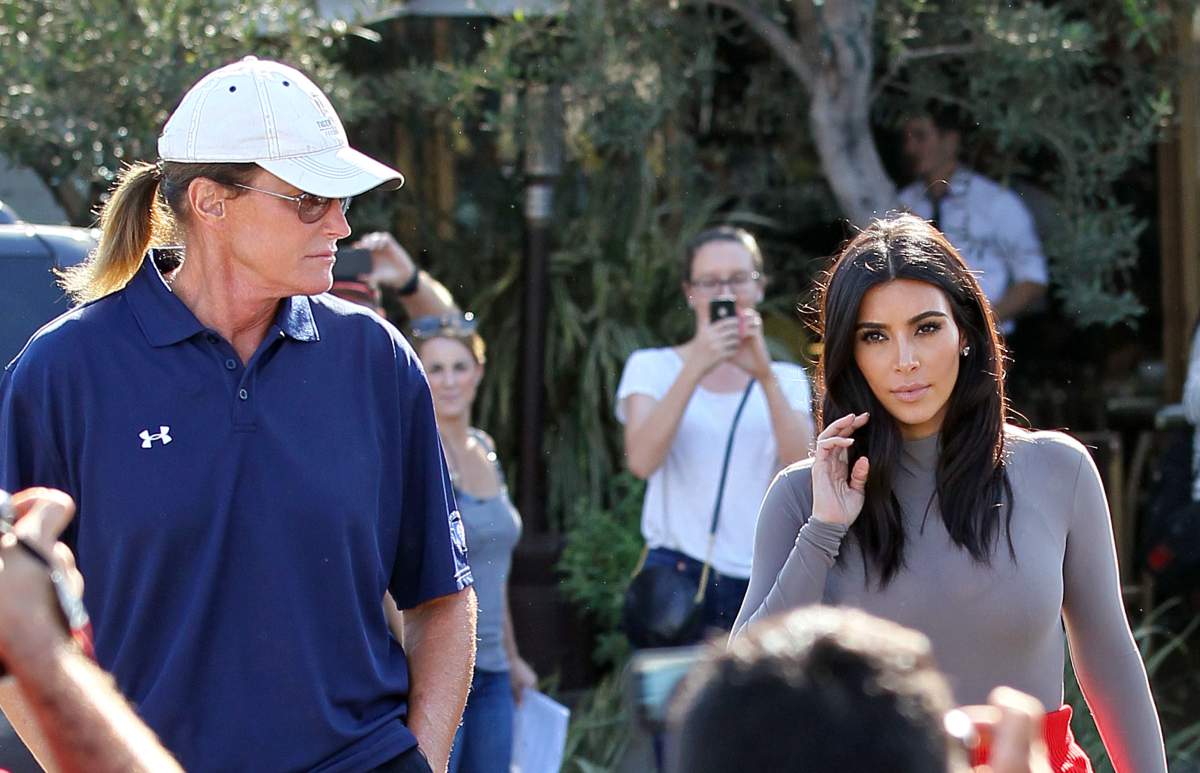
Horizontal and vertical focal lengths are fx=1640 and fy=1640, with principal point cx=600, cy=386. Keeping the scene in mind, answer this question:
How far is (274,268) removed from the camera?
9.18 feet

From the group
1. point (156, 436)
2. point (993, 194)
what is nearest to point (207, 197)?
point (156, 436)

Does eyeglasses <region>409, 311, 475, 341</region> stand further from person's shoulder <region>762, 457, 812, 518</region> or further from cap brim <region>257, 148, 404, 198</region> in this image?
cap brim <region>257, 148, 404, 198</region>

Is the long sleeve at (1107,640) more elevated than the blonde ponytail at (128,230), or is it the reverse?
the blonde ponytail at (128,230)

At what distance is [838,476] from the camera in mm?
3074

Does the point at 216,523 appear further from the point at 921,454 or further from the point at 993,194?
the point at 993,194

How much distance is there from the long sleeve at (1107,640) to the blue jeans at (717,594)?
1953mm

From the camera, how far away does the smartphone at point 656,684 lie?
1.80m

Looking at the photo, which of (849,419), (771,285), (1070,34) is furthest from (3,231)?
(771,285)

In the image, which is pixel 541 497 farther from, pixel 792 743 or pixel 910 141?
pixel 792 743

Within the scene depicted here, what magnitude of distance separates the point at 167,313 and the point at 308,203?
30 centimetres

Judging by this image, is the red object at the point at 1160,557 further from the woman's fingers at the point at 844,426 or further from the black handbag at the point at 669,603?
the woman's fingers at the point at 844,426

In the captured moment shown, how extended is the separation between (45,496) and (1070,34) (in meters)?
5.07

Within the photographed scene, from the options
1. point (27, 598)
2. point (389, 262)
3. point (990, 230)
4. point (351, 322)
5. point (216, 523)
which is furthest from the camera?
point (990, 230)

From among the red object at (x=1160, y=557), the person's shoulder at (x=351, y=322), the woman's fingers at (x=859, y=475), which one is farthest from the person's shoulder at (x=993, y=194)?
the person's shoulder at (x=351, y=322)
